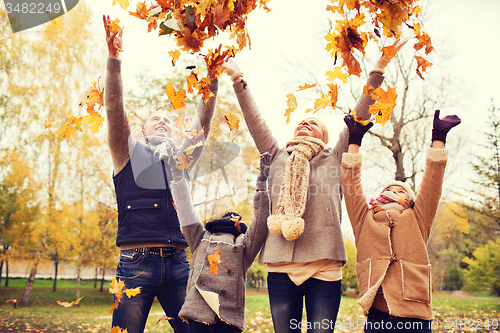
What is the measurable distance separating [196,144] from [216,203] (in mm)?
2672

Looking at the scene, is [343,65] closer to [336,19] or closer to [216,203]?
[336,19]

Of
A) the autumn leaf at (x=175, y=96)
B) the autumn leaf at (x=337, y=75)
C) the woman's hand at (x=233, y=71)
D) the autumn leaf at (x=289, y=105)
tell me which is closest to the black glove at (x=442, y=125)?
the autumn leaf at (x=337, y=75)

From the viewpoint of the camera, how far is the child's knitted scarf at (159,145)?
2.34 metres

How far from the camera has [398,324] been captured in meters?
1.92

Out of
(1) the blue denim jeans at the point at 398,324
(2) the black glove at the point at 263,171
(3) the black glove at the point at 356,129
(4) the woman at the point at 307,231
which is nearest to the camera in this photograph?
(1) the blue denim jeans at the point at 398,324

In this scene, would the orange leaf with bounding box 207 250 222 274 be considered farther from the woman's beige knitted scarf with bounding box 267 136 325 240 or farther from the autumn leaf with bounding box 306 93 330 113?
the autumn leaf with bounding box 306 93 330 113

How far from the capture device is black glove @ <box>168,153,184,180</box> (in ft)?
7.56

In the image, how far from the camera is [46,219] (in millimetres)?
12398

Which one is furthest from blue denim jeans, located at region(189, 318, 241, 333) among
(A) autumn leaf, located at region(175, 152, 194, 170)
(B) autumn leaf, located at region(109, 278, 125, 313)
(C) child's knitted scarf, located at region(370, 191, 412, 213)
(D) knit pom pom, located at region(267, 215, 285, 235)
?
(C) child's knitted scarf, located at region(370, 191, 412, 213)

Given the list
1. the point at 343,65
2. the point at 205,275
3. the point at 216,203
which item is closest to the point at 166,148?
the point at 205,275

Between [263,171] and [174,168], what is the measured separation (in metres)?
0.63

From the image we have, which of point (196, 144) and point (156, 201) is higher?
point (196, 144)

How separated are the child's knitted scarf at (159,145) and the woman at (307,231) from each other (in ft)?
2.59

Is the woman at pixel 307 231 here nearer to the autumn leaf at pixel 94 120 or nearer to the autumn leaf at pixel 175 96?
the autumn leaf at pixel 175 96
